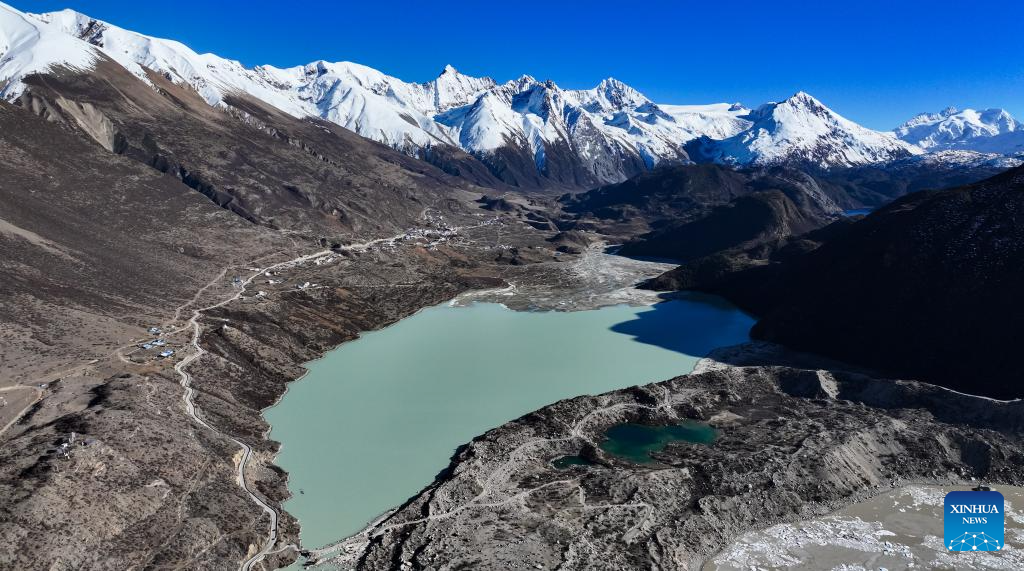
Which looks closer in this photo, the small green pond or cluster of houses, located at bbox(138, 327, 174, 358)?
the small green pond

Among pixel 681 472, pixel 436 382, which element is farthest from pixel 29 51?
pixel 681 472

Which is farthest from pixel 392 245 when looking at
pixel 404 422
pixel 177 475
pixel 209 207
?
pixel 177 475

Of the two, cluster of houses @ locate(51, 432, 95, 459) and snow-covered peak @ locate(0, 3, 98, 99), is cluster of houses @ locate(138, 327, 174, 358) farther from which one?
snow-covered peak @ locate(0, 3, 98, 99)

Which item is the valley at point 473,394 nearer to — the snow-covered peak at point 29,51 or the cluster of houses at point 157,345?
the cluster of houses at point 157,345

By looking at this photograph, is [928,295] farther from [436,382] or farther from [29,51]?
[29,51]

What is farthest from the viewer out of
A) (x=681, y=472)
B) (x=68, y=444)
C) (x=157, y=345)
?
(x=157, y=345)

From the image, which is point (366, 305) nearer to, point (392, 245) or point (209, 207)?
point (392, 245)

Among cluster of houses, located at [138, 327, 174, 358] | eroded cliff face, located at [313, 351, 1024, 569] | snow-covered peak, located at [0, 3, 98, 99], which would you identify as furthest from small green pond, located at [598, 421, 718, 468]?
snow-covered peak, located at [0, 3, 98, 99]
